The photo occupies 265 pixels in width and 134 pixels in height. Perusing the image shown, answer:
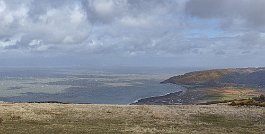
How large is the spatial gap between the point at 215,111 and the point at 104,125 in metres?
19.8

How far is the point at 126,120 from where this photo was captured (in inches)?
1937

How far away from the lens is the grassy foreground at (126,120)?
42250 mm

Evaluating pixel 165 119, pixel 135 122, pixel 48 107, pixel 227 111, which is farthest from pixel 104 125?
pixel 227 111

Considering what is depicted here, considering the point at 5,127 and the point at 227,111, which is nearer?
the point at 5,127

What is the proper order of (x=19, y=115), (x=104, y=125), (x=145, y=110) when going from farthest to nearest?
1. (x=145, y=110)
2. (x=19, y=115)
3. (x=104, y=125)

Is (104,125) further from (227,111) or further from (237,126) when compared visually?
(227,111)

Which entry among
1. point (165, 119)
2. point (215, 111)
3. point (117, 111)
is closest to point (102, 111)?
point (117, 111)

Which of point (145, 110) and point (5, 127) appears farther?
point (145, 110)

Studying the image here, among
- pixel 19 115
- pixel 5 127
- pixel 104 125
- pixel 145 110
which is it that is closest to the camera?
pixel 5 127

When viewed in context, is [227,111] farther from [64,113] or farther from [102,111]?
[64,113]

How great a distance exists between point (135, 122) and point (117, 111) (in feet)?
31.1

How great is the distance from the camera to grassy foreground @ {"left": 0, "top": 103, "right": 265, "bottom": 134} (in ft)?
139

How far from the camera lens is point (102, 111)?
56.8 meters

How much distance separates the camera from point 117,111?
187 feet
